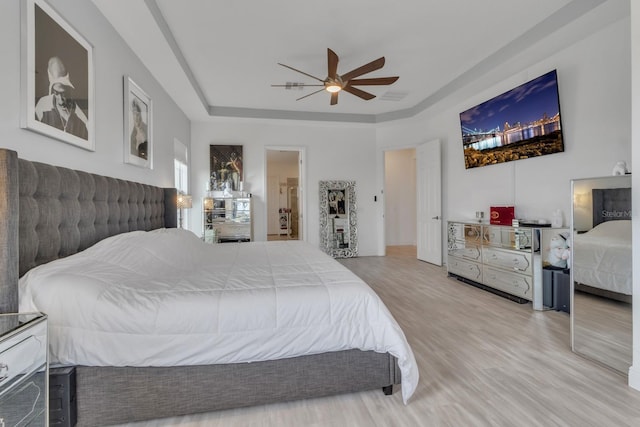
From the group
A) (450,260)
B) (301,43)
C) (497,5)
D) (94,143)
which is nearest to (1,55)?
(94,143)

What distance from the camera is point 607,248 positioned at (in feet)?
6.73

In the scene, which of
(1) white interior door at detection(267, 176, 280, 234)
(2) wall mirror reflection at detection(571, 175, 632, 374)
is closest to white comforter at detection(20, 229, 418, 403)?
(2) wall mirror reflection at detection(571, 175, 632, 374)

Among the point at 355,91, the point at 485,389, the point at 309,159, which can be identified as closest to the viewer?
the point at 485,389

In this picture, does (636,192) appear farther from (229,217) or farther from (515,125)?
(229,217)

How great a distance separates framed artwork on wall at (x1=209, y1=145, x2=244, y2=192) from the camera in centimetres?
569

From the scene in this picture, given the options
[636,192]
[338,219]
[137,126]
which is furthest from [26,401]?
[338,219]

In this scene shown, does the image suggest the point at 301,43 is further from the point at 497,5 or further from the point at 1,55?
the point at 1,55

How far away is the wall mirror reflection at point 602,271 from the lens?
192 centimetres

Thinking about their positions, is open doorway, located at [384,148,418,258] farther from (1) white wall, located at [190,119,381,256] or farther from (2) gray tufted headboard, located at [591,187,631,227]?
(2) gray tufted headboard, located at [591,187,631,227]

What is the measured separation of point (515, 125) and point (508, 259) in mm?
1693

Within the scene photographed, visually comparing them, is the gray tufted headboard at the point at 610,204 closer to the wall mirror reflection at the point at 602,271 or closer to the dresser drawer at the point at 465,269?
the wall mirror reflection at the point at 602,271

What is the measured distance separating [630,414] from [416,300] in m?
1.95

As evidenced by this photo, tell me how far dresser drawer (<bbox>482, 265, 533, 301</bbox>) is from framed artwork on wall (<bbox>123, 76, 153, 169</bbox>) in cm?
425

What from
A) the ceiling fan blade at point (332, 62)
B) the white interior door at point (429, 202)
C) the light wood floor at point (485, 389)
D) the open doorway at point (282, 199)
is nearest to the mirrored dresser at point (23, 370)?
the light wood floor at point (485, 389)
